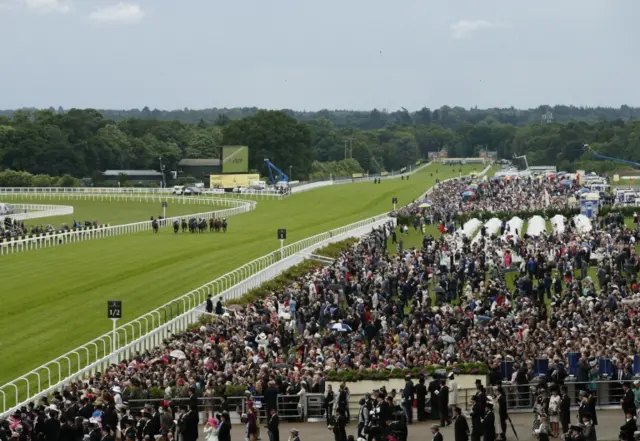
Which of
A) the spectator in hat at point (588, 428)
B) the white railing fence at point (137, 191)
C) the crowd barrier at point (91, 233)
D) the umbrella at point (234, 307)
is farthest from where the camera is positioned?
the white railing fence at point (137, 191)

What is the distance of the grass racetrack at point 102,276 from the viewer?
1167 inches

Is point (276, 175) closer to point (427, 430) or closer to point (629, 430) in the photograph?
point (427, 430)

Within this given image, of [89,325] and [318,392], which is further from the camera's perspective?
[89,325]

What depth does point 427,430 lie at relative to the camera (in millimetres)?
19422

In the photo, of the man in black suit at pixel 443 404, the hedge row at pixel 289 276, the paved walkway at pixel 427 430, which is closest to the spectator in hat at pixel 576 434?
the paved walkway at pixel 427 430

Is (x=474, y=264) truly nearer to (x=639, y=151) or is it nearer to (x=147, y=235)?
(x=147, y=235)

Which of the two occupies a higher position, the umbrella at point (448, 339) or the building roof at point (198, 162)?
the umbrella at point (448, 339)

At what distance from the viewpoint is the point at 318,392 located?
20781mm

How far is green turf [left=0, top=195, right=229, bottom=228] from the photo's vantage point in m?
68.7

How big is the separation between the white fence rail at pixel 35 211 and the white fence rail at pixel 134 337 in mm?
24871

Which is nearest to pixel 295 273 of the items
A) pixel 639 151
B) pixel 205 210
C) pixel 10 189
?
pixel 205 210

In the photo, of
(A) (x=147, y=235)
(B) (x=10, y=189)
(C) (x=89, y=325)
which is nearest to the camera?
(C) (x=89, y=325)

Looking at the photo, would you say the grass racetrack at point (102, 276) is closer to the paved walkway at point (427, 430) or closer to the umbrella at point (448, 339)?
the paved walkway at point (427, 430)

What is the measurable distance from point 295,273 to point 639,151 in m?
120
